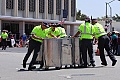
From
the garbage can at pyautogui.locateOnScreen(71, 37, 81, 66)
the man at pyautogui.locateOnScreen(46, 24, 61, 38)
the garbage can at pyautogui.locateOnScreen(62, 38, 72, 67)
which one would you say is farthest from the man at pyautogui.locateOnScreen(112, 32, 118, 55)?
the garbage can at pyautogui.locateOnScreen(62, 38, 72, 67)

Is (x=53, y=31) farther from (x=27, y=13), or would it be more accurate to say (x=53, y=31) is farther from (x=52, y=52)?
(x=27, y=13)

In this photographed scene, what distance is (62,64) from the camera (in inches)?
582

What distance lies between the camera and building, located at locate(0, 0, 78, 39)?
183 ft

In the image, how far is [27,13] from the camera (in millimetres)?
58562

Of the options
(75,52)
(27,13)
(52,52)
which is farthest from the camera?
(27,13)

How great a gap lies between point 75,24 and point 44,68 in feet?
174

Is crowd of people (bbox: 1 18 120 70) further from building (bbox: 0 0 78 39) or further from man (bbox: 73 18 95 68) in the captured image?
building (bbox: 0 0 78 39)

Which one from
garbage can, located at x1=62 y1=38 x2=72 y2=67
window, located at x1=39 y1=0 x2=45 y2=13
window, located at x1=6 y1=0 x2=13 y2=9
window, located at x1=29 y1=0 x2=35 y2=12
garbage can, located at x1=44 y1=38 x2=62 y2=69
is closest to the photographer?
garbage can, located at x1=44 y1=38 x2=62 y2=69

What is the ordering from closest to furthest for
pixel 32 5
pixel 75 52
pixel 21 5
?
pixel 75 52
pixel 21 5
pixel 32 5

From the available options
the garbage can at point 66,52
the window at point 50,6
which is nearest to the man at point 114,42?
the garbage can at point 66,52

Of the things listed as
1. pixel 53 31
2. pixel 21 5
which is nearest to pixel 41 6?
pixel 21 5

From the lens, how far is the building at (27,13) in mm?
55928

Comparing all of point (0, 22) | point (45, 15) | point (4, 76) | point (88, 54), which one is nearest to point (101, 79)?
point (4, 76)

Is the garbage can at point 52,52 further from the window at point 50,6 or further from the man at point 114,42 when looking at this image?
the window at point 50,6
